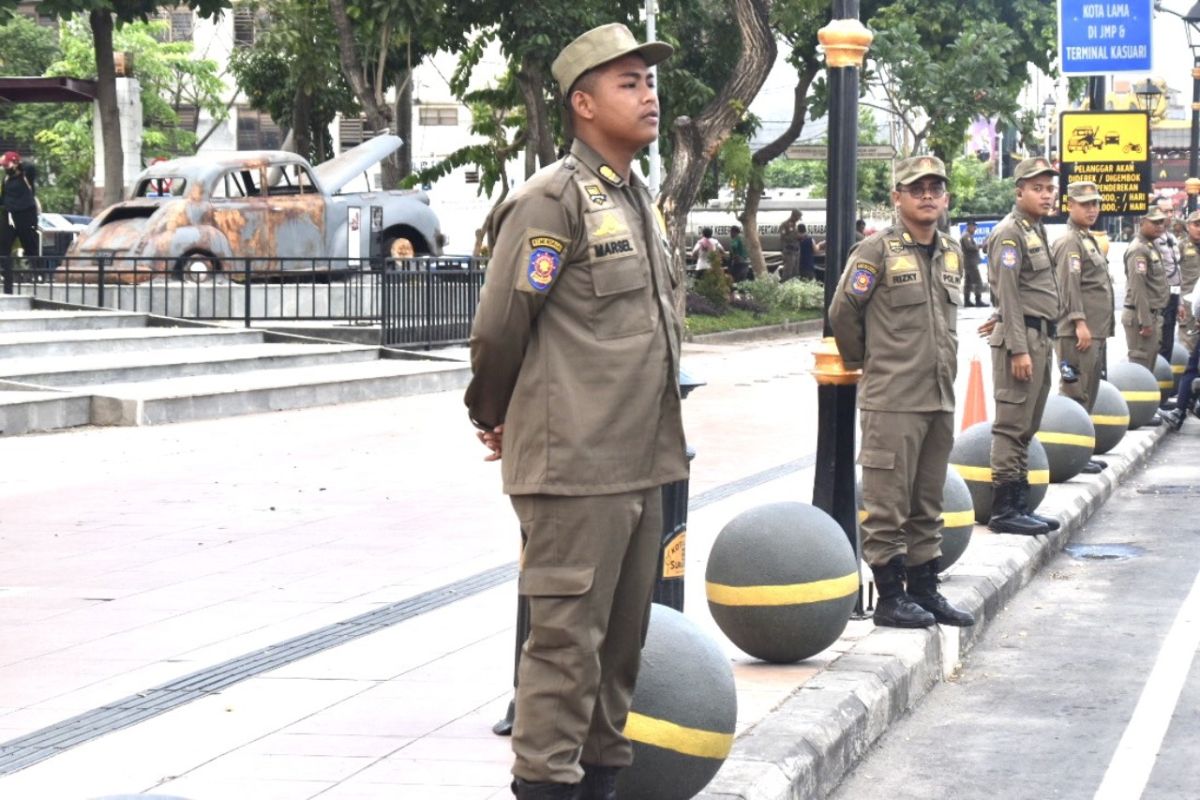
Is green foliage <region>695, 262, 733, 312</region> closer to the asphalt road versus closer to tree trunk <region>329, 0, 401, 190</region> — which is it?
tree trunk <region>329, 0, 401, 190</region>

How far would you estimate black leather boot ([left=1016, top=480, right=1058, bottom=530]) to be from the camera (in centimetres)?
1049

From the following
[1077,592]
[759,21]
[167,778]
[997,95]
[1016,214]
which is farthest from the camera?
[997,95]

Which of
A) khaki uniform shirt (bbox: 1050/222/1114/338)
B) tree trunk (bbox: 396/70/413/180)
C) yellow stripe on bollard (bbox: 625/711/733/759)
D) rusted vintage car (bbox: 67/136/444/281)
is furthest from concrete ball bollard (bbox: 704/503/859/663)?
tree trunk (bbox: 396/70/413/180)

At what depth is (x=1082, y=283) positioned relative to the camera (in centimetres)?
1351

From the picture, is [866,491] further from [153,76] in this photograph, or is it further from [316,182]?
[153,76]

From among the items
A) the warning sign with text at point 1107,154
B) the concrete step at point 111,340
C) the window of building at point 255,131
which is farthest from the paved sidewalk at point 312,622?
the window of building at point 255,131

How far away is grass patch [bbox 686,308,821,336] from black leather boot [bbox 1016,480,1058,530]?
20095 mm

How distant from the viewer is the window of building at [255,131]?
70938 mm

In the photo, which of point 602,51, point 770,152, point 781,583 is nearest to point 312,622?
point 781,583

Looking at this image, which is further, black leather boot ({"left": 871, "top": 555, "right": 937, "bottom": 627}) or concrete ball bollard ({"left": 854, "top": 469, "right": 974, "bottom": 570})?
concrete ball bollard ({"left": 854, "top": 469, "right": 974, "bottom": 570})

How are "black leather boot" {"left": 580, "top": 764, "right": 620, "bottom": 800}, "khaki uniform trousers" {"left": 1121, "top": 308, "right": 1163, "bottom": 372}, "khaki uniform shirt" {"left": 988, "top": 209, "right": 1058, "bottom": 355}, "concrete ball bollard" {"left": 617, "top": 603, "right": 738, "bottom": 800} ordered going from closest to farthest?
"black leather boot" {"left": 580, "top": 764, "right": 620, "bottom": 800} < "concrete ball bollard" {"left": 617, "top": 603, "right": 738, "bottom": 800} < "khaki uniform shirt" {"left": 988, "top": 209, "right": 1058, "bottom": 355} < "khaki uniform trousers" {"left": 1121, "top": 308, "right": 1163, "bottom": 372}

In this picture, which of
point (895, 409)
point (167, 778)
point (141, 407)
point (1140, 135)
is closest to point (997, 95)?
point (1140, 135)

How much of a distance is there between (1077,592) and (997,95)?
28.6 meters

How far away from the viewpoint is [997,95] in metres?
37.0
